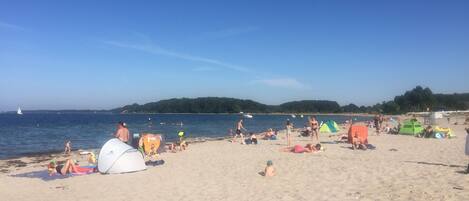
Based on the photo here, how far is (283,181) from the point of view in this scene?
11.6m

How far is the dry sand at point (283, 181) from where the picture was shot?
9.77 m

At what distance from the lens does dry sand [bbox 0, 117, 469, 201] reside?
9.77 metres

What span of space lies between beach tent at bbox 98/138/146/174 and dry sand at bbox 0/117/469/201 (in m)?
0.43

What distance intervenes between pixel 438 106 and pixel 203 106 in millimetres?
105430

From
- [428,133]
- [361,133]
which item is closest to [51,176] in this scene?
[361,133]

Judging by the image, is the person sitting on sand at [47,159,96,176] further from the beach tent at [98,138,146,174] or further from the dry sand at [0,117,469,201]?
the dry sand at [0,117,469,201]

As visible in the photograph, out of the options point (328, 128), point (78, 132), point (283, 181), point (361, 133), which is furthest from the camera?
point (78, 132)

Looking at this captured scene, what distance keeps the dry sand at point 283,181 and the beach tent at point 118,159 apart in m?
0.43

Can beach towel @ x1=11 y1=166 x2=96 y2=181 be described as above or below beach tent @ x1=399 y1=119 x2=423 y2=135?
below

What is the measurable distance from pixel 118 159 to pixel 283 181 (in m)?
5.76

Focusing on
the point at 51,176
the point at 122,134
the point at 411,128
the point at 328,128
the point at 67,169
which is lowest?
the point at 51,176

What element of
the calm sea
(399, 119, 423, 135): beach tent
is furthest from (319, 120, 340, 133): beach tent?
the calm sea

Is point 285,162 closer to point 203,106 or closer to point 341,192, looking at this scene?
point 341,192

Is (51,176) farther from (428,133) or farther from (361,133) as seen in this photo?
(428,133)
